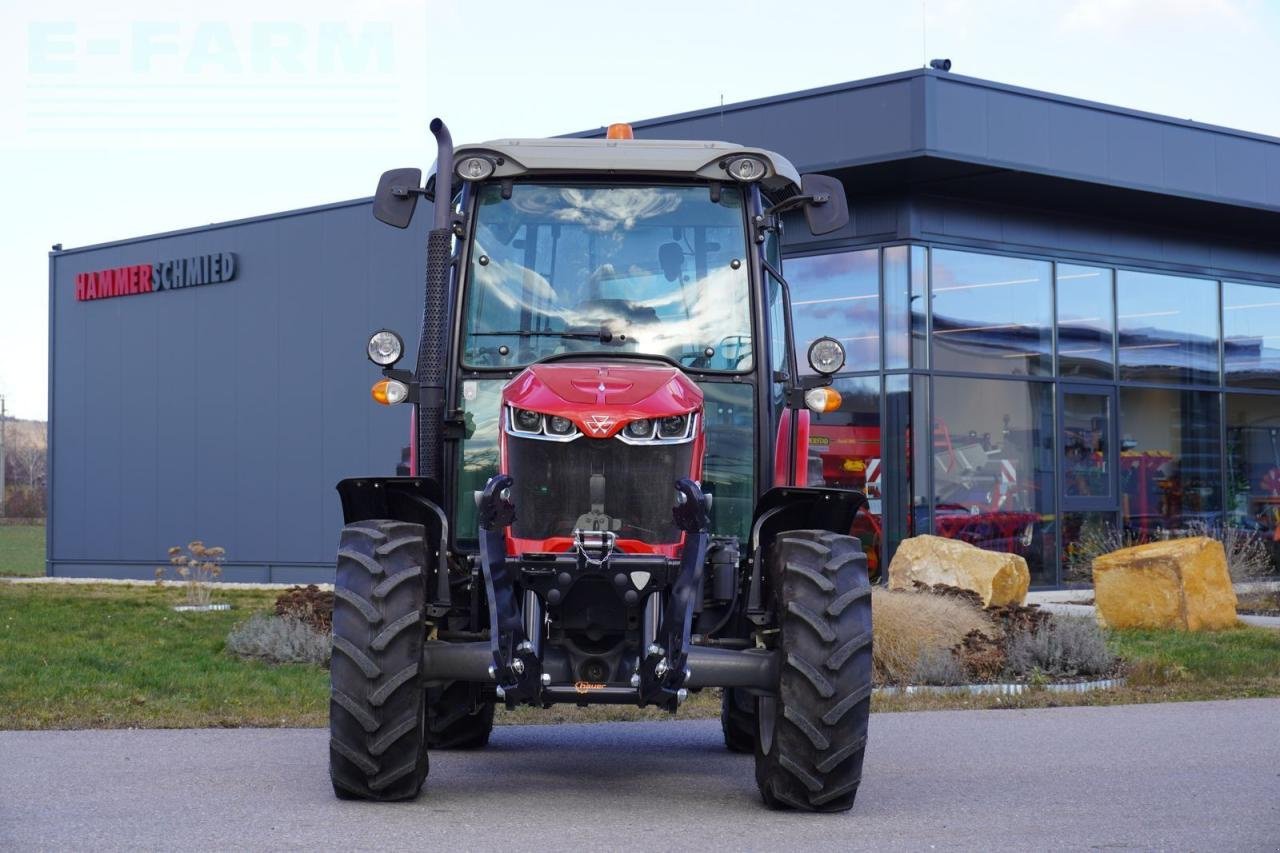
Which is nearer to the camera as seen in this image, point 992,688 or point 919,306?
point 992,688

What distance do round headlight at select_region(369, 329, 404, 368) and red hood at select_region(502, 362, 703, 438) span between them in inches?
24.1

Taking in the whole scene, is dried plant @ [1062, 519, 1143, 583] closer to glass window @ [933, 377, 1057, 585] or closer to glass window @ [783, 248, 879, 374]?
glass window @ [933, 377, 1057, 585]

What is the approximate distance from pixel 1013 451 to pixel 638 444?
→ 1657 centimetres

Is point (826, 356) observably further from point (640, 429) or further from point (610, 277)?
point (640, 429)

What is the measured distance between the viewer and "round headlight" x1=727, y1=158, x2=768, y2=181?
8.41 meters

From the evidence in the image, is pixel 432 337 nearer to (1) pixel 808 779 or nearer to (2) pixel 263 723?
(1) pixel 808 779

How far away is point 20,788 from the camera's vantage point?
7941 millimetres

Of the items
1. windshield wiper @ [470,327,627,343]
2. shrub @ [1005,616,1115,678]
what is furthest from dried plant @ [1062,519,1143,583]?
windshield wiper @ [470,327,627,343]

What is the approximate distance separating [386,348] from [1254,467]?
21661mm

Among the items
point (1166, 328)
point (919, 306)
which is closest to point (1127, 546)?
point (1166, 328)

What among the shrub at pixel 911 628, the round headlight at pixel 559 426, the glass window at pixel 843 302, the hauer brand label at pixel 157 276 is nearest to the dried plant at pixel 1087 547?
the glass window at pixel 843 302

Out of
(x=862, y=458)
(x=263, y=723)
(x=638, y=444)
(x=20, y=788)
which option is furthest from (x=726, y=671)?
(x=862, y=458)

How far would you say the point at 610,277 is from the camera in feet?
27.5

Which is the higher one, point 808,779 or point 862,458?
Answer: point 862,458
